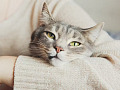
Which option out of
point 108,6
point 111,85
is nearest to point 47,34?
point 111,85

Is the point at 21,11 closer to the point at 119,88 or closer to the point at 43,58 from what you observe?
the point at 43,58

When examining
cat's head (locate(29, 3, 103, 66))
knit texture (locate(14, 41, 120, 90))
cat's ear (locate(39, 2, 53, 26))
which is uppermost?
cat's ear (locate(39, 2, 53, 26))

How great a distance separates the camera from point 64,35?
2.64 ft

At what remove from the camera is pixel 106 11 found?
5.81ft

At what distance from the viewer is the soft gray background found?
1.75m

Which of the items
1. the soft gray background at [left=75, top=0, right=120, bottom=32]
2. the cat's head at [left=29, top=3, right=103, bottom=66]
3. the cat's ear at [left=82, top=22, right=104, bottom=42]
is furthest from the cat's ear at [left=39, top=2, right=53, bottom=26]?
the soft gray background at [left=75, top=0, right=120, bottom=32]

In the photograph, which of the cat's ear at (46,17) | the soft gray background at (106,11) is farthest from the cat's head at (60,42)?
the soft gray background at (106,11)

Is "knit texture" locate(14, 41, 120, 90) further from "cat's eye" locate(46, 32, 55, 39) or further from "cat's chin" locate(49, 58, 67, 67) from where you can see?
"cat's eye" locate(46, 32, 55, 39)

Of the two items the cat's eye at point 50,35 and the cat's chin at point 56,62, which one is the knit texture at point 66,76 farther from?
the cat's eye at point 50,35

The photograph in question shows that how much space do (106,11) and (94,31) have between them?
100 centimetres

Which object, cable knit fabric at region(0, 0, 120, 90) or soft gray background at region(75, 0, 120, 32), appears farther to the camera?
soft gray background at region(75, 0, 120, 32)

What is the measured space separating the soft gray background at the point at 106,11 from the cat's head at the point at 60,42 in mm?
958

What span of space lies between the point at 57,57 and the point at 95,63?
0.16m

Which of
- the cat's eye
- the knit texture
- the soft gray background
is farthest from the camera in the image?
the soft gray background
